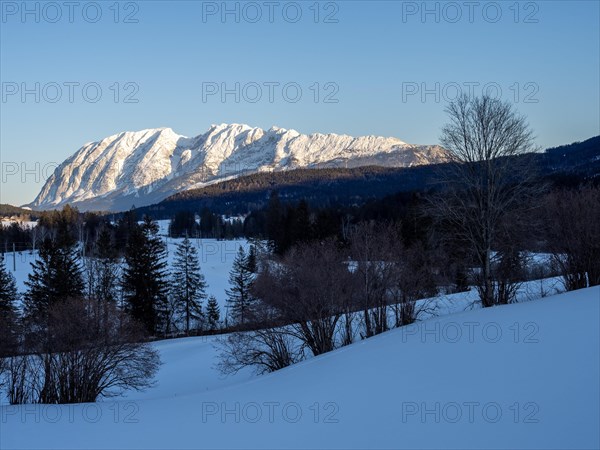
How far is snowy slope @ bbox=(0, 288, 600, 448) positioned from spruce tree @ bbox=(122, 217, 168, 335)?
1170 inches

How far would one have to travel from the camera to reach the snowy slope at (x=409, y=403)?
23.5 feet

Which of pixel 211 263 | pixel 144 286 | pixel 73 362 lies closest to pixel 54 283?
pixel 144 286

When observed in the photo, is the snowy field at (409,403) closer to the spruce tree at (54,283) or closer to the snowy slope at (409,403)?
the snowy slope at (409,403)

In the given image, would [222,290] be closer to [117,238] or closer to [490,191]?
[117,238]

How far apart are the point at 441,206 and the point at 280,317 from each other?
8.54 m

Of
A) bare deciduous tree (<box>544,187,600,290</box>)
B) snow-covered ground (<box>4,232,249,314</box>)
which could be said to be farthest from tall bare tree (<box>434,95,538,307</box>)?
snow-covered ground (<box>4,232,249,314</box>)

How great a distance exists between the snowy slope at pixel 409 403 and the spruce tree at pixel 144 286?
29.7m

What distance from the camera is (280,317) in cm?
2188

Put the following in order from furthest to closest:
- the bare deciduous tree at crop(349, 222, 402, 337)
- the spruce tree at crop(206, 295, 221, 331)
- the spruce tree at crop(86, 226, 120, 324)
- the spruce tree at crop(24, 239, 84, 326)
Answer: the spruce tree at crop(206, 295, 221, 331), the spruce tree at crop(86, 226, 120, 324), the spruce tree at crop(24, 239, 84, 326), the bare deciduous tree at crop(349, 222, 402, 337)

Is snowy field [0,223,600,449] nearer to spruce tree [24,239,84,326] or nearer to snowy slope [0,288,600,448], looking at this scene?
snowy slope [0,288,600,448]

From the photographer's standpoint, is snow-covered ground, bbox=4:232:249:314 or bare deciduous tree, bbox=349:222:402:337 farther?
snow-covered ground, bbox=4:232:249:314

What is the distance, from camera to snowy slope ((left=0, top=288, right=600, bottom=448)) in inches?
282

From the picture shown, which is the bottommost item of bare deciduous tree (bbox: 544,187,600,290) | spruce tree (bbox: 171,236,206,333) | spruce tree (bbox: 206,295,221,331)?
spruce tree (bbox: 206,295,221,331)

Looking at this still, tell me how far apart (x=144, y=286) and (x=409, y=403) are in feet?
121
